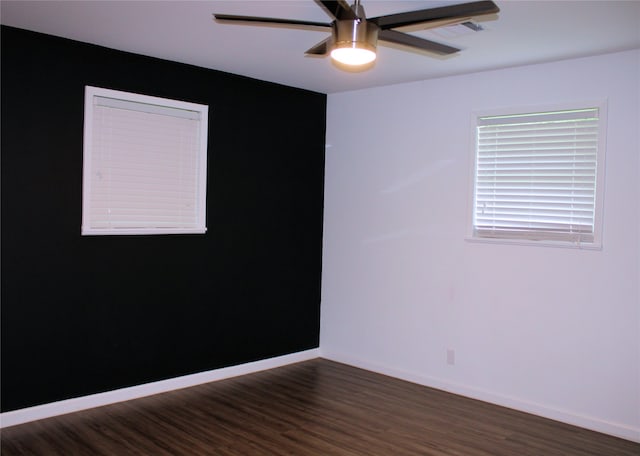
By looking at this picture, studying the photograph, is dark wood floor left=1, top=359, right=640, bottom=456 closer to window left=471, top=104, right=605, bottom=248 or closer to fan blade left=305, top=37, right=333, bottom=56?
window left=471, top=104, right=605, bottom=248

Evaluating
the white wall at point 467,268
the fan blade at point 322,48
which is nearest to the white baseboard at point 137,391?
the white wall at point 467,268

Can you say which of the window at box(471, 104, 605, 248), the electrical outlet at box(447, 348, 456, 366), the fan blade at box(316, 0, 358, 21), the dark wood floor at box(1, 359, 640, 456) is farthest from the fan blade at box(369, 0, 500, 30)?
the electrical outlet at box(447, 348, 456, 366)

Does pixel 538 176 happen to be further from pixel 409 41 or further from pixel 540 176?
pixel 409 41

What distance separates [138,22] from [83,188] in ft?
3.89

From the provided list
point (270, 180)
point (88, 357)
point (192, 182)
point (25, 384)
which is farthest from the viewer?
point (270, 180)

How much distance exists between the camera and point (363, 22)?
8.19 ft

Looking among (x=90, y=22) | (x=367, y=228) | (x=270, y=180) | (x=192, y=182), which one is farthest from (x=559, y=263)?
(x=90, y=22)

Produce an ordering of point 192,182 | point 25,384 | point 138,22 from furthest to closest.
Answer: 1. point 192,182
2. point 25,384
3. point 138,22

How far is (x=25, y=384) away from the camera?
3.70 meters

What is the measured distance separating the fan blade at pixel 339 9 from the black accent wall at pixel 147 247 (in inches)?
65.4

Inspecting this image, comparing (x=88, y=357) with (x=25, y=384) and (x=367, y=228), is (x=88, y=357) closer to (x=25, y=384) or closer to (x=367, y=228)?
(x=25, y=384)

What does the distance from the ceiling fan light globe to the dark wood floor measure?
2248mm

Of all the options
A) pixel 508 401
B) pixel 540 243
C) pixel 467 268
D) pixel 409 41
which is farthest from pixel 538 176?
pixel 409 41

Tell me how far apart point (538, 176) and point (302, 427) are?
2419 millimetres
